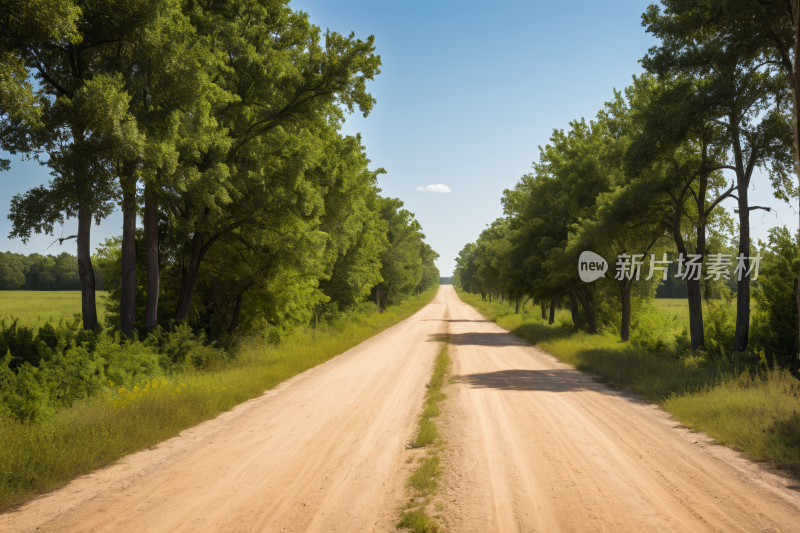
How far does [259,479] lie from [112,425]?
3.49 metres

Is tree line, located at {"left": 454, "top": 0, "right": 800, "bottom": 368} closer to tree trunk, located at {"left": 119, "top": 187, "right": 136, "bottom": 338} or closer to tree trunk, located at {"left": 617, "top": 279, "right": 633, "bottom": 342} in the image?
tree trunk, located at {"left": 617, "top": 279, "right": 633, "bottom": 342}

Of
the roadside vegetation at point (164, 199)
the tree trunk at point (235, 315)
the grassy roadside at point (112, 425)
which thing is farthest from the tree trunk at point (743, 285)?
the tree trunk at point (235, 315)

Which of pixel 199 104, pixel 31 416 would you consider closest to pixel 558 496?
pixel 31 416

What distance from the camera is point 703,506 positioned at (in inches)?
205

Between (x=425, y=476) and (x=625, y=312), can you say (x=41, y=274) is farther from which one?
(x=425, y=476)

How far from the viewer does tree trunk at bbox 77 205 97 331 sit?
45.5ft

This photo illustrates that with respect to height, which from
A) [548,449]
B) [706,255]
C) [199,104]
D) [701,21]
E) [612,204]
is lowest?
[548,449]

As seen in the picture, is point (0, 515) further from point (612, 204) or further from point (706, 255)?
point (706, 255)

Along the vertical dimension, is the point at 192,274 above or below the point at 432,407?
above

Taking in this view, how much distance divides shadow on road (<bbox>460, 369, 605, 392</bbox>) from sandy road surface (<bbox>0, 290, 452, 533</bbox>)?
3.66m

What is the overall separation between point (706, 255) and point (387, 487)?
2083cm

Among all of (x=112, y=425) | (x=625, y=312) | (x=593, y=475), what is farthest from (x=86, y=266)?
(x=625, y=312)

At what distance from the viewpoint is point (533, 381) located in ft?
46.2

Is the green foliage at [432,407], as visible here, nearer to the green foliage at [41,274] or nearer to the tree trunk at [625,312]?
the tree trunk at [625,312]
